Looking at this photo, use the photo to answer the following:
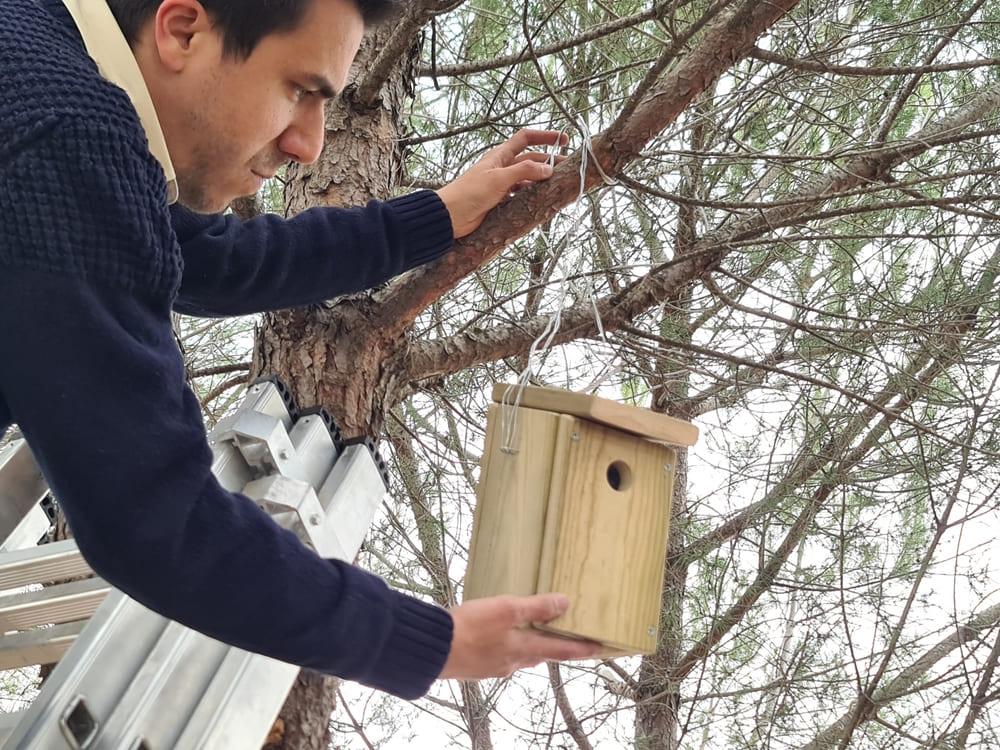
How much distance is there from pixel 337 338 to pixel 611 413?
0.73 m

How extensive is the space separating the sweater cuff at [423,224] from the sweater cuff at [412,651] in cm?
76

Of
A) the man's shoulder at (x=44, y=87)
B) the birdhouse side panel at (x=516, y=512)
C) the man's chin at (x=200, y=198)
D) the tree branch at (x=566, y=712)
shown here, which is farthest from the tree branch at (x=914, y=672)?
the man's shoulder at (x=44, y=87)

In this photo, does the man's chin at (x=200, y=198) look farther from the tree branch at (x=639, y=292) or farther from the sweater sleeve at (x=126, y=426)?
the tree branch at (x=639, y=292)

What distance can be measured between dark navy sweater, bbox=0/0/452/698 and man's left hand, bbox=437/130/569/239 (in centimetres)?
75

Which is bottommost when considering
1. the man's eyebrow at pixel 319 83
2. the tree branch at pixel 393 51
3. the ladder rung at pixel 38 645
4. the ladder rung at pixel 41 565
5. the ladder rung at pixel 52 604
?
the ladder rung at pixel 38 645

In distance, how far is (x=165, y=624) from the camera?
129 centimetres

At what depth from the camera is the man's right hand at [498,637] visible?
1.17 metres

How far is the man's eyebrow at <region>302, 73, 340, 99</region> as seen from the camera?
127cm

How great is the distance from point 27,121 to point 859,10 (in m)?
2.15

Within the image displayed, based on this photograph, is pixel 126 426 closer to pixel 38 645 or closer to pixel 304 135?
pixel 304 135

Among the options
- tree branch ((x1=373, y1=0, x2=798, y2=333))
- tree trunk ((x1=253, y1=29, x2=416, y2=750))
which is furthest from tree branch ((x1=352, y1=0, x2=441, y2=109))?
tree branch ((x1=373, y1=0, x2=798, y2=333))

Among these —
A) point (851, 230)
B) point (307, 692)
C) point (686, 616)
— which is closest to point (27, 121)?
point (307, 692)

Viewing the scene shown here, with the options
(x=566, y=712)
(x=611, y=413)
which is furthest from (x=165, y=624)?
(x=566, y=712)

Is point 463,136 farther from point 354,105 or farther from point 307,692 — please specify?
point 307,692
